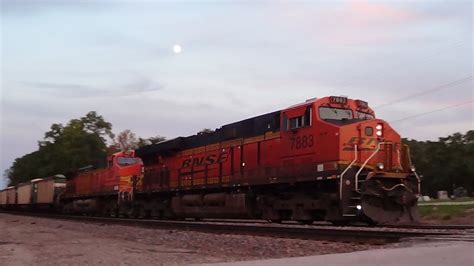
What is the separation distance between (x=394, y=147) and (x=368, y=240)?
16.2 ft

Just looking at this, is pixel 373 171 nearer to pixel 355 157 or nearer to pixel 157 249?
pixel 355 157

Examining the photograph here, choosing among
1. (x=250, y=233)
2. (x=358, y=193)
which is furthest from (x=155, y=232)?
(x=358, y=193)

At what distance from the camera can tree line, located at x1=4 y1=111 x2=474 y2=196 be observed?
80.2 meters

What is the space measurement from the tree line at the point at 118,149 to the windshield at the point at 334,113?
62518mm

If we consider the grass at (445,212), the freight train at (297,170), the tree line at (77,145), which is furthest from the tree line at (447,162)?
the freight train at (297,170)

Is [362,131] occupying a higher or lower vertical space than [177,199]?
higher

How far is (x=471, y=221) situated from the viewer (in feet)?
66.1

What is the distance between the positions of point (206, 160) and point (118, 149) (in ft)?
195

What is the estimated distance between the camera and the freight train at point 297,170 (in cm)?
1489

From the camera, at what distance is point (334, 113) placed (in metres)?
16.5

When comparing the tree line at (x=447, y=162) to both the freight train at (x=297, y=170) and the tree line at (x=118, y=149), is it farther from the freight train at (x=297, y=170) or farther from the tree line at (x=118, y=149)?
the freight train at (x=297, y=170)

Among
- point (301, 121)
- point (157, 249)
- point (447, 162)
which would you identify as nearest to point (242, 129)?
point (301, 121)

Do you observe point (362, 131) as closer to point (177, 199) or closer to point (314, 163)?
point (314, 163)

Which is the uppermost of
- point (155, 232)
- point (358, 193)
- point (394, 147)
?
point (394, 147)
